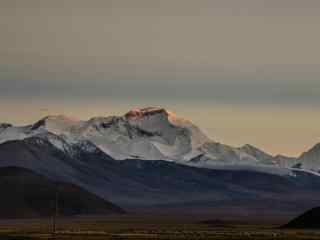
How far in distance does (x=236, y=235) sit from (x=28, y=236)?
3025 cm

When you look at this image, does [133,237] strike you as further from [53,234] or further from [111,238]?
[53,234]

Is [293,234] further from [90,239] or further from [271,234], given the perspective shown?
[90,239]

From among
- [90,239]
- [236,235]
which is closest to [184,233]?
[236,235]

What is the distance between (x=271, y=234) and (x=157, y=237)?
1985 cm

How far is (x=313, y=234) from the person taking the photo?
187750 mm

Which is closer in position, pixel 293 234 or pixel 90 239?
pixel 90 239

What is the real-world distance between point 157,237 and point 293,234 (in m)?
22.6

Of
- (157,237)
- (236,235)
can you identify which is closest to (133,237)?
(157,237)

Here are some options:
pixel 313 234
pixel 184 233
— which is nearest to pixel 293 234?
pixel 313 234

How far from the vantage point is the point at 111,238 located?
579 ft

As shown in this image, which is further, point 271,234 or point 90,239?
point 271,234

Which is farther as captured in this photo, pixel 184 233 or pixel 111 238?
pixel 184 233

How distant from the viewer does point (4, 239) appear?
6988 inches

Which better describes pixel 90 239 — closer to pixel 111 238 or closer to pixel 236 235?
pixel 111 238
